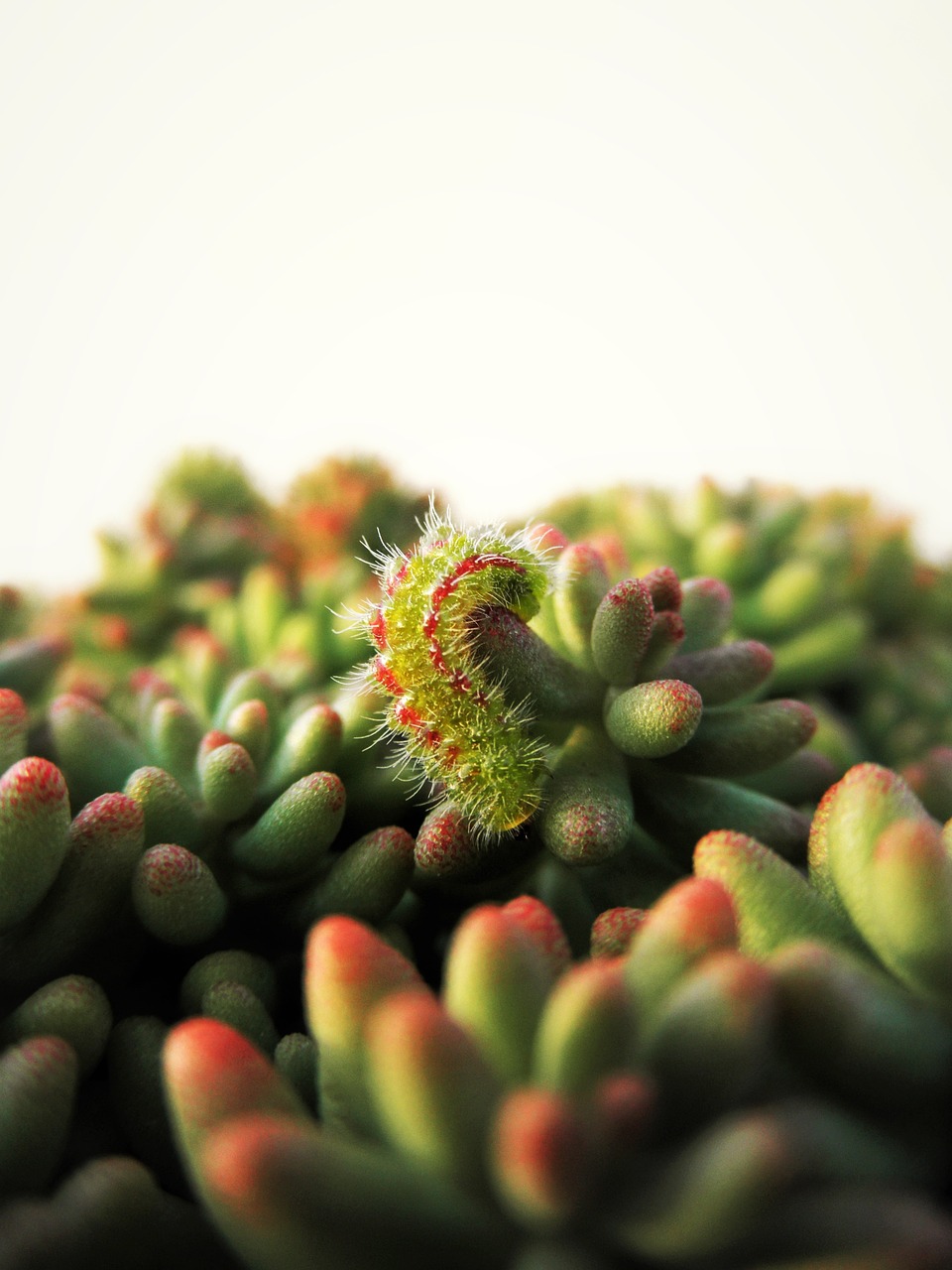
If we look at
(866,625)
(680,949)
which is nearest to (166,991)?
(680,949)

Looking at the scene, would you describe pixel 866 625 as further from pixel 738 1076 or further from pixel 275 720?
pixel 738 1076

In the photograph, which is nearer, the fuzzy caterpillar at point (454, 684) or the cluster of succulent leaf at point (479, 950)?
the cluster of succulent leaf at point (479, 950)

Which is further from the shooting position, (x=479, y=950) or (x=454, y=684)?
(x=454, y=684)

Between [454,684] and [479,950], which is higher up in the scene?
[454,684]

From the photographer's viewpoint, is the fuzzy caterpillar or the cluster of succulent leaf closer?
the cluster of succulent leaf
